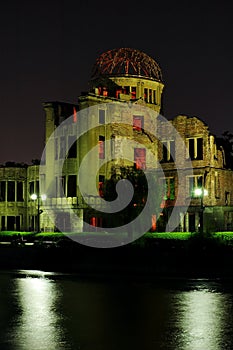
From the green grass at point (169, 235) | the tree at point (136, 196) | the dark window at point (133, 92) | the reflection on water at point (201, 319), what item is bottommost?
the reflection on water at point (201, 319)

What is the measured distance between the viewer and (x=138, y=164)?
62.6 m

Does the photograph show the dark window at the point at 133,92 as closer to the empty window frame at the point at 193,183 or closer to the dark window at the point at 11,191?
the empty window frame at the point at 193,183

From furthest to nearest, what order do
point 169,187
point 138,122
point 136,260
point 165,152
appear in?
point 138,122 < point 165,152 < point 169,187 < point 136,260

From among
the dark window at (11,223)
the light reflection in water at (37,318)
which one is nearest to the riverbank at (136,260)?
the light reflection in water at (37,318)

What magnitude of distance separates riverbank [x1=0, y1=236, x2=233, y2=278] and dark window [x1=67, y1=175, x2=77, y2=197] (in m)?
20.1

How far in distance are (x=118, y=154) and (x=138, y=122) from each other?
4.60 m

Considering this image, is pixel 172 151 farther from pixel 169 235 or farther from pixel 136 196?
pixel 169 235

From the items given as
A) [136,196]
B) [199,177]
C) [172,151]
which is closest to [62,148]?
[172,151]

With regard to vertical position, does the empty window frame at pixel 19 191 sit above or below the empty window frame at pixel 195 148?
below

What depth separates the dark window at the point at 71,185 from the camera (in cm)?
5947

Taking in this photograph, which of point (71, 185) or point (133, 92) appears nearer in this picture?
point (71, 185)

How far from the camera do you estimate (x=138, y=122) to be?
2509 inches

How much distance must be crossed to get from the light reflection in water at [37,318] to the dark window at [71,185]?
32130 millimetres

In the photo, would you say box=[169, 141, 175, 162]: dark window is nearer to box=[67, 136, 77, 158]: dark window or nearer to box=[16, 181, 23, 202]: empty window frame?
box=[67, 136, 77, 158]: dark window
